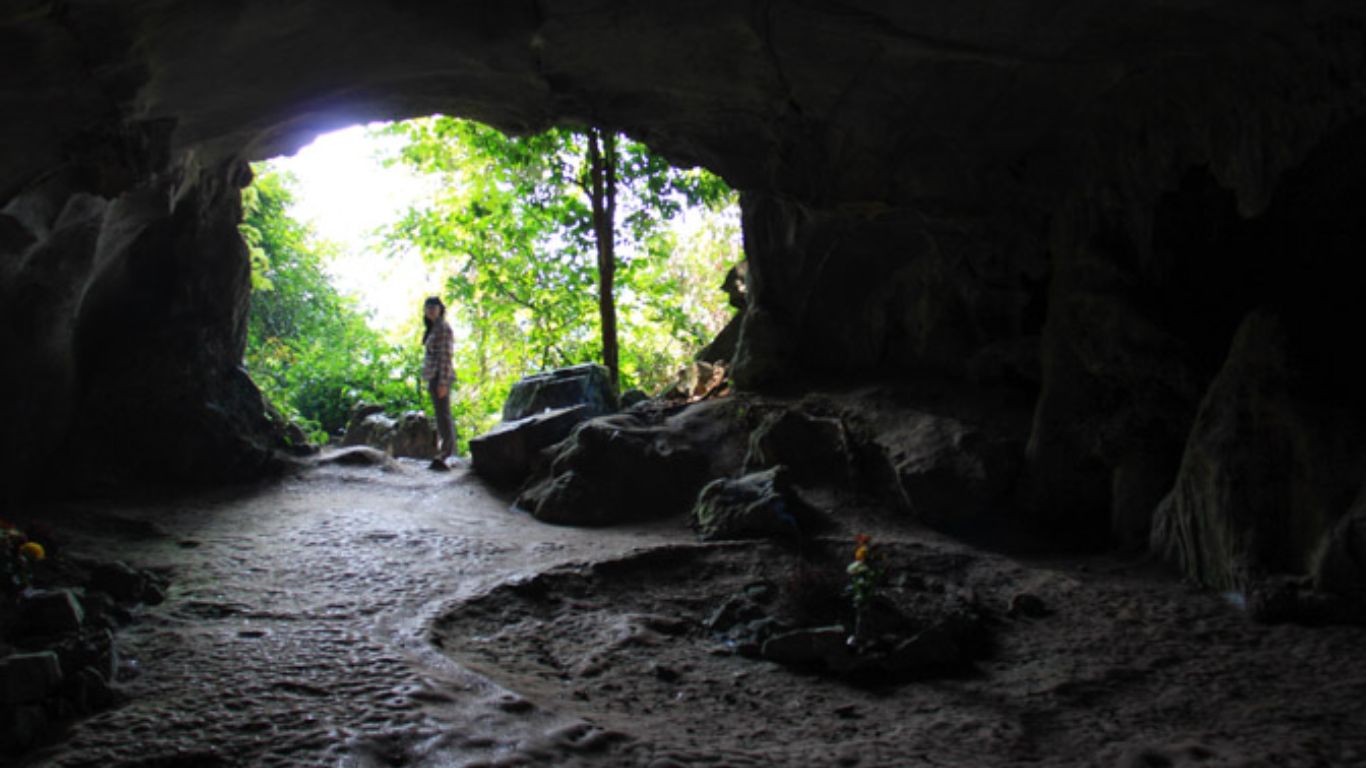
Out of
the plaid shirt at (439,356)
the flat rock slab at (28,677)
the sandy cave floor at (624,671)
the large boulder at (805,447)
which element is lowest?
the sandy cave floor at (624,671)

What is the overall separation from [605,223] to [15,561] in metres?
10.1

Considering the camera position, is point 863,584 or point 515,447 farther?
point 515,447

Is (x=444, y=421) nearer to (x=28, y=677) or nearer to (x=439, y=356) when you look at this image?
(x=439, y=356)

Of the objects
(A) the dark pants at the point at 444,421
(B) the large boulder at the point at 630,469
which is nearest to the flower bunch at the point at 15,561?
(B) the large boulder at the point at 630,469

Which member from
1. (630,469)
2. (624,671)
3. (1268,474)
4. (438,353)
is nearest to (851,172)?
(630,469)

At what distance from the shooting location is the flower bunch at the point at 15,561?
4.51 m

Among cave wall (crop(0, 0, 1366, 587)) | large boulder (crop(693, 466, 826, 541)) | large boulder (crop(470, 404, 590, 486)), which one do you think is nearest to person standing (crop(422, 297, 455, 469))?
large boulder (crop(470, 404, 590, 486))

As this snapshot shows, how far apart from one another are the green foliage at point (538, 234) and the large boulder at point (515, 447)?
5.19 meters

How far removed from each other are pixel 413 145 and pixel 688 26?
31.7ft

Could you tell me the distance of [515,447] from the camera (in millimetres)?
10133

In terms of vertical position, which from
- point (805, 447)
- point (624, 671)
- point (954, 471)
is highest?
point (805, 447)

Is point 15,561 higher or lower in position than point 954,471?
lower

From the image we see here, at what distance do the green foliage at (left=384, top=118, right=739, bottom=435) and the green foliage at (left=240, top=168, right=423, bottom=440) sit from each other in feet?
6.11

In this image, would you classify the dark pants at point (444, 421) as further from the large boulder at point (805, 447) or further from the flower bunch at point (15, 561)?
the flower bunch at point (15, 561)
